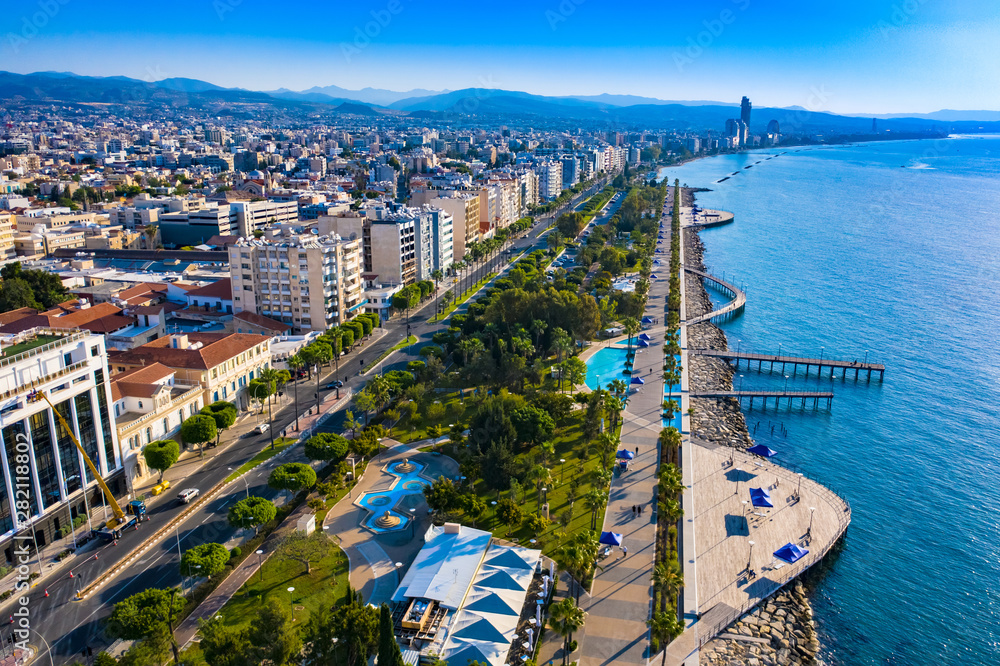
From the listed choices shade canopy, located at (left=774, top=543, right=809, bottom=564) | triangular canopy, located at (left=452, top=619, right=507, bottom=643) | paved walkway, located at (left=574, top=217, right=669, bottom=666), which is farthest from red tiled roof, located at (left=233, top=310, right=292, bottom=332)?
shade canopy, located at (left=774, top=543, right=809, bottom=564)

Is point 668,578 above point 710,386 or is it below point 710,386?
above

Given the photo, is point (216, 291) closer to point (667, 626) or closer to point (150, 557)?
point (150, 557)

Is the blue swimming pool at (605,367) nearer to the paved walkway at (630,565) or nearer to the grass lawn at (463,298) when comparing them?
the paved walkway at (630,565)

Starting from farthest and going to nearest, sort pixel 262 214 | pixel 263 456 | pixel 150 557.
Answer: pixel 262 214
pixel 263 456
pixel 150 557

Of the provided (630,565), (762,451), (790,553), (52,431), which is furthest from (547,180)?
(52,431)

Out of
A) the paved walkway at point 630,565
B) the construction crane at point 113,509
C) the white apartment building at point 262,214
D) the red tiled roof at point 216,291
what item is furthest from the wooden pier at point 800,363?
the white apartment building at point 262,214

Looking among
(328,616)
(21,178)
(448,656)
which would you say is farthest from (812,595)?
(21,178)

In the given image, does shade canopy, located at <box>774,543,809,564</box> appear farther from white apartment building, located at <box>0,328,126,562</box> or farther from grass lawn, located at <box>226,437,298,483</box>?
white apartment building, located at <box>0,328,126,562</box>
